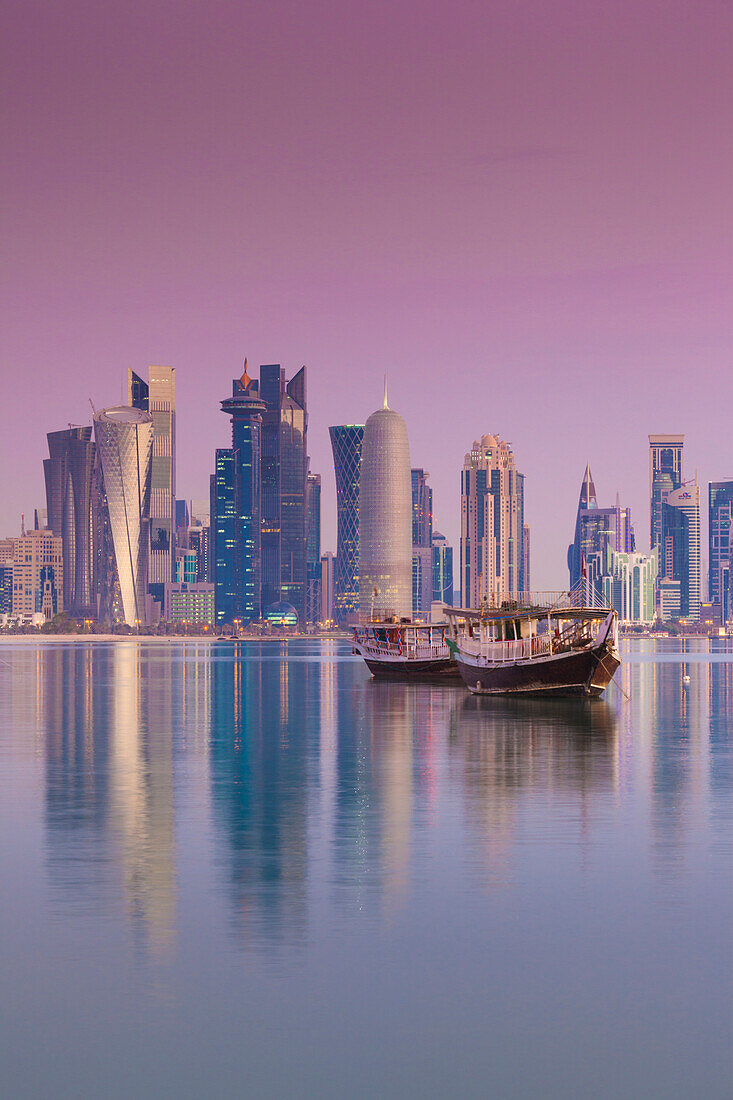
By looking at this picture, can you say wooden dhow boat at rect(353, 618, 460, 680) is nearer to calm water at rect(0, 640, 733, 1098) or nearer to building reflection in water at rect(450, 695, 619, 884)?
building reflection in water at rect(450, 695, 619, 884)

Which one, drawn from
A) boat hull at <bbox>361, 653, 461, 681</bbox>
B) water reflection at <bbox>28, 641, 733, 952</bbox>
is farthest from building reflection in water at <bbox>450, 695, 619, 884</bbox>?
boat hull at <bbox>361, 653, 461, 681</bbox>

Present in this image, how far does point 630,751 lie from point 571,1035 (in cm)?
5066

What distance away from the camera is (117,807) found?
48.3 meters

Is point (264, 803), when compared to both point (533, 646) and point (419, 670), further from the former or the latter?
point (419, 670)

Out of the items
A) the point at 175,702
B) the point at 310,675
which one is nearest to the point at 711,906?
the point at 175,702

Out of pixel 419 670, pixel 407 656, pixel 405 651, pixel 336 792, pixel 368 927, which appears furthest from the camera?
pixel 405 651

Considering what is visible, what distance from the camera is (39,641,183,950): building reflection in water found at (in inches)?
1294

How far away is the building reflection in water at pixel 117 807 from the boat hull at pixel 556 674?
32.5 metres

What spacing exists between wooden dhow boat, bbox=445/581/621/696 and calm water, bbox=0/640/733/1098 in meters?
48.3

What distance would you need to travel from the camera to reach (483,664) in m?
122

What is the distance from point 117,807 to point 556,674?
237 feet

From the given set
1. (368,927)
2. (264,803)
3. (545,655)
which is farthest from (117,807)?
(545,655)

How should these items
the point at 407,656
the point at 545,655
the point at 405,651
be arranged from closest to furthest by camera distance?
the point at 545,655
the point at 407,656
the point at 405,651

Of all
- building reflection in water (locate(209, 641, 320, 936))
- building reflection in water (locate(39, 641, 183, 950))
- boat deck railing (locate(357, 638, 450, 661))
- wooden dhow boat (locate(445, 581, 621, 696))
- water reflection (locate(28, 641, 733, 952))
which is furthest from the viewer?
boat deck railing (locate(357, 638, 450, 661))
